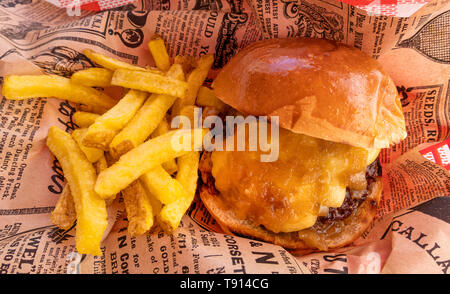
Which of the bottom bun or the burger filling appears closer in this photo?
the burger filling

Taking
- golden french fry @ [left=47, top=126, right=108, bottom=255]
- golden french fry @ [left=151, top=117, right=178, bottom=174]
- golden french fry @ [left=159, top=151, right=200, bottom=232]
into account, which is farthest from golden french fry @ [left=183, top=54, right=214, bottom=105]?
golden french fry @ [left=47, top=126, right=108, bottom=255]

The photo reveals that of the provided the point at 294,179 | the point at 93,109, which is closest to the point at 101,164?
the point at 93,109

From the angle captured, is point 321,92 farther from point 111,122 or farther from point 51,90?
point 51,90

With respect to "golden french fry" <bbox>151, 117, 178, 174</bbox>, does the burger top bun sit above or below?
above

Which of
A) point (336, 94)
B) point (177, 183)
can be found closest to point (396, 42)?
point (336, 94)

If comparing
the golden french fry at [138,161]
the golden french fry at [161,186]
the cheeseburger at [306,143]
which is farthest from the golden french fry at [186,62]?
the golden french fry at [161,186]

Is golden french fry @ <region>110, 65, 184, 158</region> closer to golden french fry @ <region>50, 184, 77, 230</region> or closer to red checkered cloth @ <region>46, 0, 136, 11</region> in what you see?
golden french fry @ <region>50, 184, 77, 230</region>
